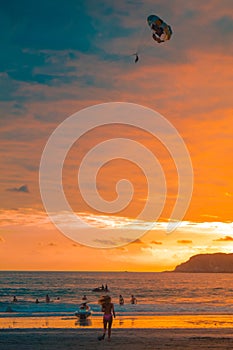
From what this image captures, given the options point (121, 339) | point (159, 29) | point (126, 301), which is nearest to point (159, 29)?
point (159, 29)

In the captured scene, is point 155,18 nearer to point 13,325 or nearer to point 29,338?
point 29,338

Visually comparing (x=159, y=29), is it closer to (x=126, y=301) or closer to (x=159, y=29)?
(x=159, y=29)

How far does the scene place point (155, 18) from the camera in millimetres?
28797

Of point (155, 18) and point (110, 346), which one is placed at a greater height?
point (155, 18)

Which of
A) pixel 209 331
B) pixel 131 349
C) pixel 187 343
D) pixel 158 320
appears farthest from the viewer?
pixel 158 320

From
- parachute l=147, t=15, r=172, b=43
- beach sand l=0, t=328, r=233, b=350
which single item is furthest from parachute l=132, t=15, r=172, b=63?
beach sand l=0, t=328, r=233, b=350

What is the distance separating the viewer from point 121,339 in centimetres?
2295

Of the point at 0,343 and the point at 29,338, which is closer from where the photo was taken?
the point at 0,343

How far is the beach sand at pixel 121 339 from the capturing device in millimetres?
20891

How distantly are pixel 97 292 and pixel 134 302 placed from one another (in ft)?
134

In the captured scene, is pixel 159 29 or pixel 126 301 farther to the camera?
pixel 126 301

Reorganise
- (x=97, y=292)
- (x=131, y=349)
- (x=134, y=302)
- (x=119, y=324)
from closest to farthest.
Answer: (x=131, y=349), (x=119, y=324), (x=134, y=302), (x=97, y=292)

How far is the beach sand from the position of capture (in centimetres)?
2089

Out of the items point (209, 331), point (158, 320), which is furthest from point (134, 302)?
point (209, 331)
